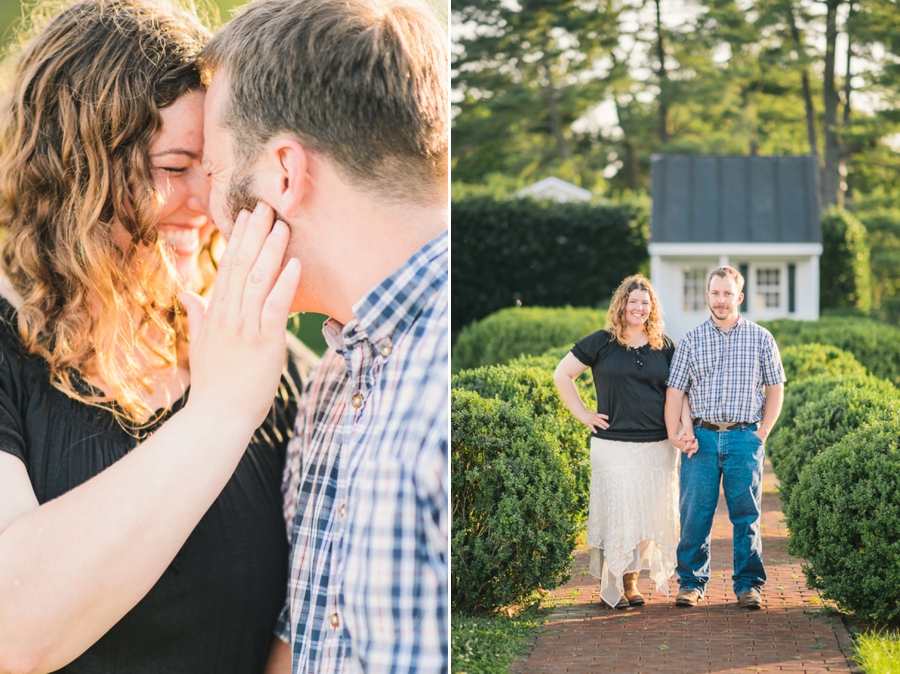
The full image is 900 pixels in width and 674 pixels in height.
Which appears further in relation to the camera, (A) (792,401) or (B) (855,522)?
(A) (792,401)

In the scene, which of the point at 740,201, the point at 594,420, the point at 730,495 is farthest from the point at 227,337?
the point at 740,201

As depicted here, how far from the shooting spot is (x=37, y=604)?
1.30m

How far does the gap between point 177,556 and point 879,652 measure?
141cm

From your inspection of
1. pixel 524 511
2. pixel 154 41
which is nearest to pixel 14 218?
pixel 154 41

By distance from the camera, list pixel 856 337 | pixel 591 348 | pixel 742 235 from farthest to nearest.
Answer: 1. pixel 856 337
2. pixel 742 235
3. pixel 591 348

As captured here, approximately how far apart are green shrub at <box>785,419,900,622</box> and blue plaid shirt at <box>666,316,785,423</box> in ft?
0.55

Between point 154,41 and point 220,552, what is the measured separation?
1.17 metres

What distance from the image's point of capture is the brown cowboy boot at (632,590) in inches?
59.2

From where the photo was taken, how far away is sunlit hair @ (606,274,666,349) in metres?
1.52

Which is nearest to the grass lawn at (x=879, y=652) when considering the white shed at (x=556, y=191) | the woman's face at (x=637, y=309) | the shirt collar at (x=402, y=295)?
the woman's face at (x=637, y=309)

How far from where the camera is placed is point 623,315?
62.5 inches

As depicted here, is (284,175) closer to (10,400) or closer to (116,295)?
(116,295)

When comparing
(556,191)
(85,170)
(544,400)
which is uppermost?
(556,191)

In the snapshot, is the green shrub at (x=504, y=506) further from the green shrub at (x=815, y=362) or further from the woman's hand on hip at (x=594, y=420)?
the green shrub at (x=815, y=362)
